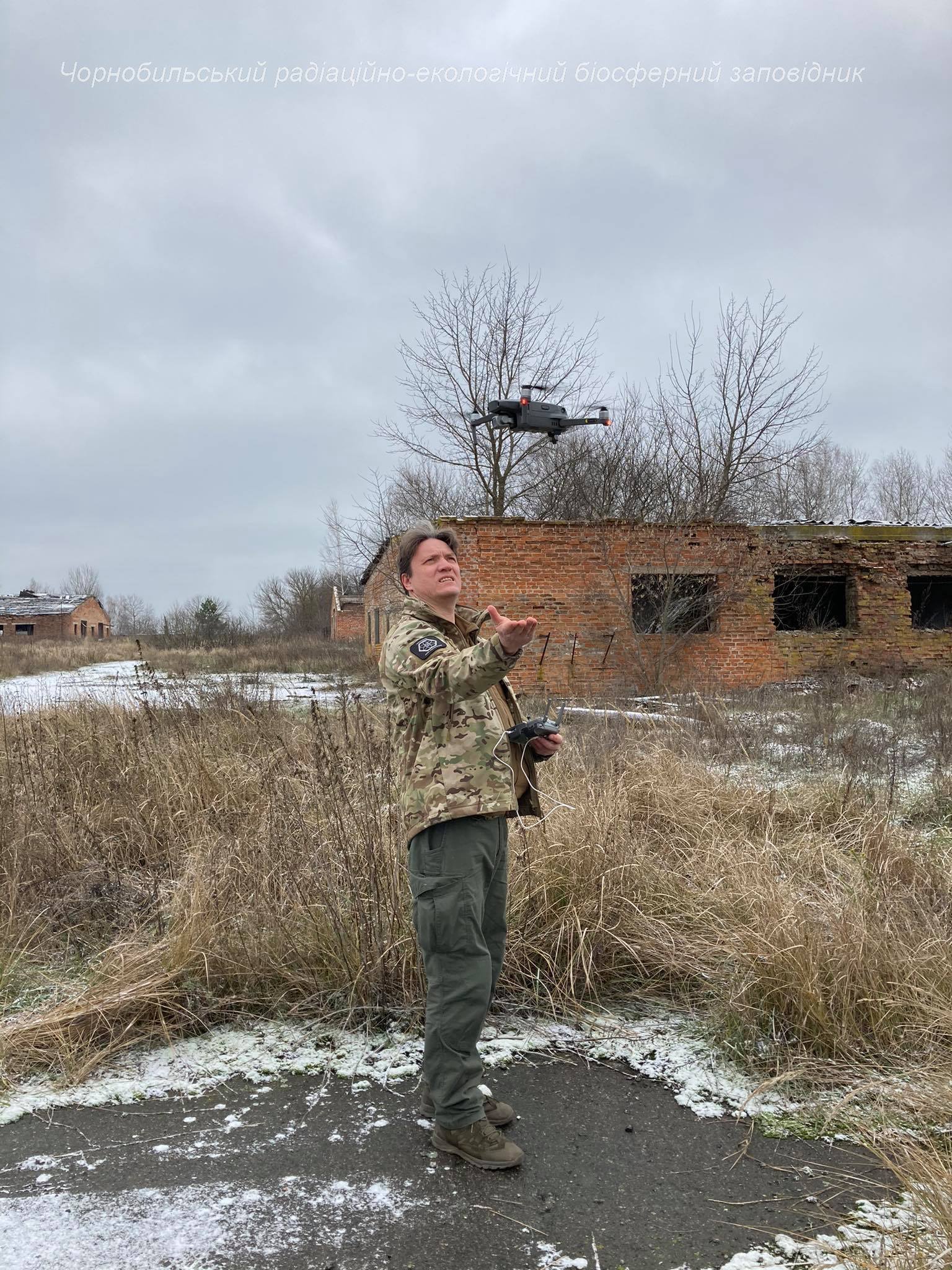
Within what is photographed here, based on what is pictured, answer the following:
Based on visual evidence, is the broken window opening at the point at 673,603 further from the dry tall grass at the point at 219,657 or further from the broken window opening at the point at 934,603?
the dry tall grass at the point at 219,657

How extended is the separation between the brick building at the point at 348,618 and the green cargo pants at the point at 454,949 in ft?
119

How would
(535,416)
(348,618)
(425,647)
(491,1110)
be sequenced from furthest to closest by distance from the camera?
(348,618), (535,416), (491,1110), (425,647)

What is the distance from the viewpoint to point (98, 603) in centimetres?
6494

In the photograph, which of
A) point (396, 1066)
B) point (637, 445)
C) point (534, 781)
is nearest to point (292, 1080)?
point (396, 1066)

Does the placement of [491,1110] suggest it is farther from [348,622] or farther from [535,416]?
[348,622]

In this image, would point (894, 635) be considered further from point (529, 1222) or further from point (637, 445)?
point (529, 1222)

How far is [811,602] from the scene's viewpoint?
56.6 feet

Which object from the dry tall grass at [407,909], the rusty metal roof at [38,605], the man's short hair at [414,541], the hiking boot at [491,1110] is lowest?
the hiking boot at [491,1110]

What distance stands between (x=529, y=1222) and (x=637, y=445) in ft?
74.4

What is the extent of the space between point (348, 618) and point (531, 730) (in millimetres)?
38723

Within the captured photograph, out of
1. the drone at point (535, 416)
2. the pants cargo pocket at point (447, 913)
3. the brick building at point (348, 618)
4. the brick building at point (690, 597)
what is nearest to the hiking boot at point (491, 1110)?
the pants cargo pocket at point (447, 913)

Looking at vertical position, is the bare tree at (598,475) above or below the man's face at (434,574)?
above

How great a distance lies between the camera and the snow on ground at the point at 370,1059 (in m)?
2.89

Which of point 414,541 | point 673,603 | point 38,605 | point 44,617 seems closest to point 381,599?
point 673,603
